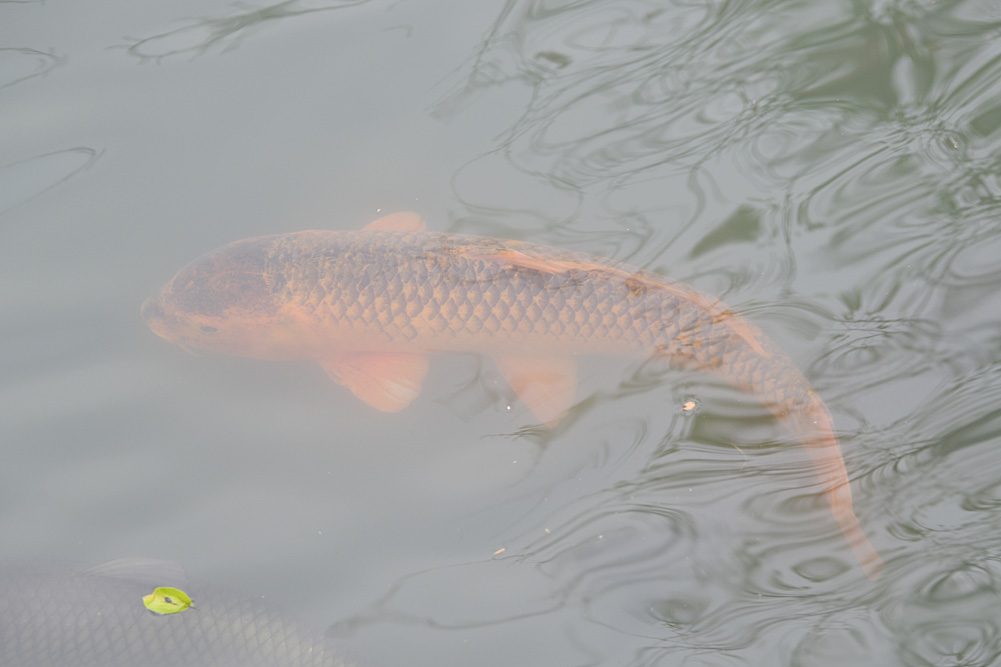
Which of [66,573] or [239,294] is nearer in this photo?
[66,573]

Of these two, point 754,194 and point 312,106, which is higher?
point 312,106

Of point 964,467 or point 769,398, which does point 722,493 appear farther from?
point 964,467

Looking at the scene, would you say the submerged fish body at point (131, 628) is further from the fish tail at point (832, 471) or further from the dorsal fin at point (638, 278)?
the fish tail at point (832, 471)

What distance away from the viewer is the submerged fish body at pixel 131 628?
2.76 metres

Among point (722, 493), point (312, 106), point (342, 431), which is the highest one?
point (312, 106)

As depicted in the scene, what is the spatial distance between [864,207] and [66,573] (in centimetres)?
412

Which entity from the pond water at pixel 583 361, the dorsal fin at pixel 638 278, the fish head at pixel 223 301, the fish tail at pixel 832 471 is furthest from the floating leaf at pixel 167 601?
the fish tail at pixel 832 471

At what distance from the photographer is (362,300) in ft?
10.6

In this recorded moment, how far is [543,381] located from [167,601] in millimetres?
1860

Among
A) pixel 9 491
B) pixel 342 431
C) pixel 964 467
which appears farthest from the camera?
pixel 342 431

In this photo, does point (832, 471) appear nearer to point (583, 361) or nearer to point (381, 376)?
point (583, 361)

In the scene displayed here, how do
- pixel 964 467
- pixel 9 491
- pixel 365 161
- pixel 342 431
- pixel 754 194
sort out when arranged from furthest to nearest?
pixel 365 161 → pixel 754 194 → pixel 342 431 → pixel 9 491 → pixel 964 467

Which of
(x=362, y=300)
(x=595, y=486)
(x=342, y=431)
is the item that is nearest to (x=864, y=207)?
(x=595, y=486)

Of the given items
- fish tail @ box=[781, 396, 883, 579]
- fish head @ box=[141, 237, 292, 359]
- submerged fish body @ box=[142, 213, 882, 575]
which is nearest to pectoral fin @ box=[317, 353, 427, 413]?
submerged fish body @ box=[142, 213, 882, 575]
